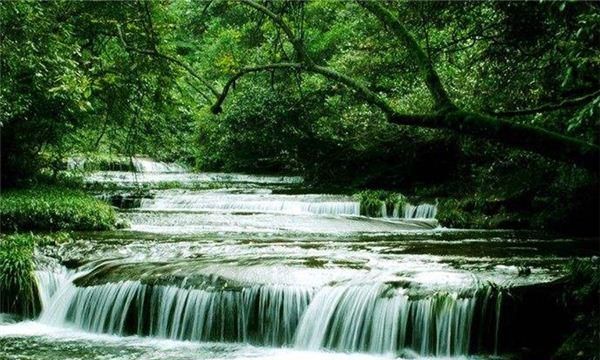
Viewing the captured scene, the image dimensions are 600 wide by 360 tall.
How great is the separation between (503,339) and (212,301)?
3686 mm

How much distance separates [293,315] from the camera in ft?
28.1

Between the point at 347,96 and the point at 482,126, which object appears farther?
the point at 347,96

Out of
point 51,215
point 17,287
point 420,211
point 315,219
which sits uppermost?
point 420,211

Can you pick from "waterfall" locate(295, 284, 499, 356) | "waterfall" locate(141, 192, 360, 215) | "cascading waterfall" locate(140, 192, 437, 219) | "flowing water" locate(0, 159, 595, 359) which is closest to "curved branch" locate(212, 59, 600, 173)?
"flowing water" locate(0, 159, 595, 359)

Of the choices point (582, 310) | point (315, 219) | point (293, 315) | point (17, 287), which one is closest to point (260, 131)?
point (315, 219)

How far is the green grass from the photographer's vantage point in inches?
547

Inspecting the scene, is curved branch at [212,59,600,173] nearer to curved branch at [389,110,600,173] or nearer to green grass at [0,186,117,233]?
curved branch at [389,110,600,173]

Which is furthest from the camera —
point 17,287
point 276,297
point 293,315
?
point 17,287

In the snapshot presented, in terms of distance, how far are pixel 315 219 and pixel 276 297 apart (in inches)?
276

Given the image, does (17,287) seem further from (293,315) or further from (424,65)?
(424,65)

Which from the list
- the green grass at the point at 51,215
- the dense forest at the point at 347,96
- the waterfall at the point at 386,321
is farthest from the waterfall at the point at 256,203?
the waterfall at the point at 386,321

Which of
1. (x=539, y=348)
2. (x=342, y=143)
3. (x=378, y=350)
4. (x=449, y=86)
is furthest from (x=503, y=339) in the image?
(x=342, y=143)

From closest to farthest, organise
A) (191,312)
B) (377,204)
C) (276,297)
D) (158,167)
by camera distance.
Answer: (276,297)
(191,312)
(377,204)
(158,167)

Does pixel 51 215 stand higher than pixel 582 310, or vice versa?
pixel 51 215
